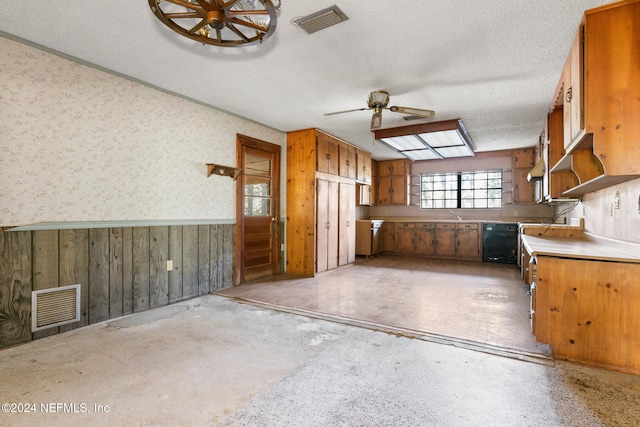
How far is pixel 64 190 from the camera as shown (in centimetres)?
279

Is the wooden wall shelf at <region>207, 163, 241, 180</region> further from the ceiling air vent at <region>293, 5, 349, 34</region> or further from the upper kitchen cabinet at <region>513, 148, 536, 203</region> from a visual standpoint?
the upper kitchen cabinet at <region>513, 148, 536, 203</region>

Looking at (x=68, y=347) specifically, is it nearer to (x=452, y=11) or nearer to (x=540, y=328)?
(x=540, y=328)

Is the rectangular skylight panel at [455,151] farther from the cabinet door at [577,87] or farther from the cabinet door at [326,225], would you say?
the cabinet door at [577,87]

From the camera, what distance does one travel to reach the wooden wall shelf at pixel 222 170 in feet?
13.3

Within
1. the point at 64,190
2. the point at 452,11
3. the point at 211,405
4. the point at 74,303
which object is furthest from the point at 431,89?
the point at 74,303

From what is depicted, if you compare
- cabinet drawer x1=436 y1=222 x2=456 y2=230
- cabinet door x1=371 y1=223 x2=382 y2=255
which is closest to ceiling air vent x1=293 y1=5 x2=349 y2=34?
cabinet door x1=371 y1=223 x2=382 y2=255

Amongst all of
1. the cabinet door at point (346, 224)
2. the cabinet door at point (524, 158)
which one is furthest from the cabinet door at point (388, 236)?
the cabinet door at point (524, 158)

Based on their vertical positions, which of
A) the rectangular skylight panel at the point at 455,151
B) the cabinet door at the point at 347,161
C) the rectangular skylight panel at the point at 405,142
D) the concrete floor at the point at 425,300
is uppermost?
→ the rectangular skylight panel at the point at 405,142

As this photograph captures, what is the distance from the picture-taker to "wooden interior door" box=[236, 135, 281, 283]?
4574 mm

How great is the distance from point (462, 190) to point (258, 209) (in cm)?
526

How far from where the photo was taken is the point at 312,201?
203 inches

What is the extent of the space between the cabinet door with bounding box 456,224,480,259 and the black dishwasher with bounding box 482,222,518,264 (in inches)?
5.5

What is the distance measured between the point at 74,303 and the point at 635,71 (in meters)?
4.64

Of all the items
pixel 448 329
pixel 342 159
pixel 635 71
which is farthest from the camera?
pixel 342 159
